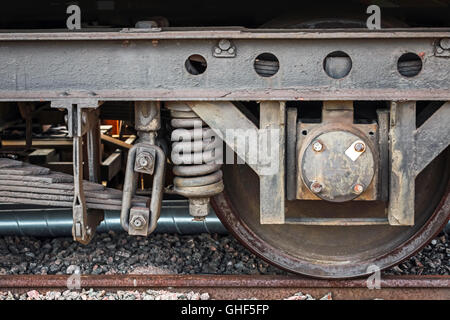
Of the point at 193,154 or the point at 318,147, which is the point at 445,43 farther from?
the point at 193,154

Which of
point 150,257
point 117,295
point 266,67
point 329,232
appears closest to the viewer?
point 266,67

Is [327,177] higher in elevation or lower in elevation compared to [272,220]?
higher

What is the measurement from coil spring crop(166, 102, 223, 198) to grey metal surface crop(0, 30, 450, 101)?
6.2 inches

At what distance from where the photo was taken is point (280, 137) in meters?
2.77

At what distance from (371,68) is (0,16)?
7.77 ft

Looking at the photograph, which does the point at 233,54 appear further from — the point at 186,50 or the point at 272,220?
the point at 272,220

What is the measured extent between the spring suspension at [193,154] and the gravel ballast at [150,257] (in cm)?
75

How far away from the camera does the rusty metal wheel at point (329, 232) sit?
10.3ft

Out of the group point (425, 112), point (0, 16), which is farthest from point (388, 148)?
point (0, 16)

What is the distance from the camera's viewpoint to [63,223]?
3861 millimetres

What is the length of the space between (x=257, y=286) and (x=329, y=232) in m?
0.50

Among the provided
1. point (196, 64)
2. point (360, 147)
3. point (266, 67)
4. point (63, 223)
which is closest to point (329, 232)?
point (360, 147)
